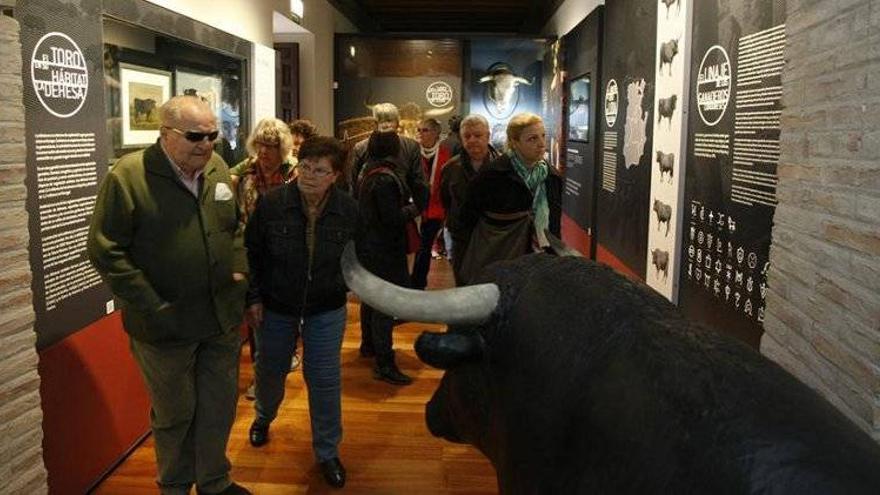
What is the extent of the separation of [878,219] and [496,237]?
90.4 inches

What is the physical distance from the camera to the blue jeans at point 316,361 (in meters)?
3.35

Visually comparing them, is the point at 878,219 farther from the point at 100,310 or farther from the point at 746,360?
the point at 100,310

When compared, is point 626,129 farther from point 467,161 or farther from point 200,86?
point 200,86

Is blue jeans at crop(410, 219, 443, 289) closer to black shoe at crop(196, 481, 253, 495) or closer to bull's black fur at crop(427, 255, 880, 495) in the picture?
black shoe at crop(196, 481, 253, 495)

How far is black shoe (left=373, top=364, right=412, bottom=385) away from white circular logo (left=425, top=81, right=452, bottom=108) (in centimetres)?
598

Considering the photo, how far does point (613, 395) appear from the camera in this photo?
1.13 metres

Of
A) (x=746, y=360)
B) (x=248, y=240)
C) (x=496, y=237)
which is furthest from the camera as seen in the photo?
(x=496, y=237)

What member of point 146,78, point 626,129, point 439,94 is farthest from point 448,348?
point 439,94

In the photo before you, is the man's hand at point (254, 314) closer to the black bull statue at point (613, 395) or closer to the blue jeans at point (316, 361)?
the blue jeans at point (316, 361)

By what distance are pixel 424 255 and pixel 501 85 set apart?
4888 millimetres

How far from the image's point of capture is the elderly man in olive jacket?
2.67m

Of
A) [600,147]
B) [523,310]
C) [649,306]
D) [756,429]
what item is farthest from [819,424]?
[600,147]

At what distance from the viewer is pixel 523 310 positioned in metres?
1.49

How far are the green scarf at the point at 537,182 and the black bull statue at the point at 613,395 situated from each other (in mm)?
2217
